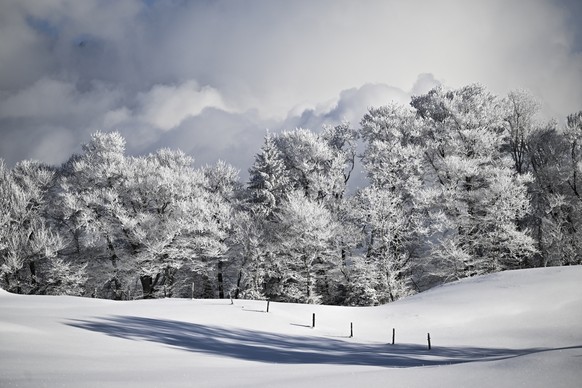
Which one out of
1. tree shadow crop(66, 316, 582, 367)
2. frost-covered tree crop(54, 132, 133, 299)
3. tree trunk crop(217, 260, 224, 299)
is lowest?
tree shadow crop(66, 316, 582, 367)

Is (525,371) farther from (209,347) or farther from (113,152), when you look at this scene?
(113,152)

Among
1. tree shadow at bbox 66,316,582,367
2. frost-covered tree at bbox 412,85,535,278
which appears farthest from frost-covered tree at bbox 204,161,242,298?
frost-covered tree at bbox 412,85,535,278

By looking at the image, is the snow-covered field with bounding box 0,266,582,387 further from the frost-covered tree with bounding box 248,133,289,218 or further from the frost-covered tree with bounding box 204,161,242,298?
the frost-covered tree with bounding box 248,133,289,218

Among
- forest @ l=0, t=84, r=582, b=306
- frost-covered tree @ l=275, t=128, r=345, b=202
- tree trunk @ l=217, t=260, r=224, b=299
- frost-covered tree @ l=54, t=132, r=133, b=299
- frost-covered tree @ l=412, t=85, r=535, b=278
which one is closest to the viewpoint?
frost-covered tree @ l=412, t=85, r=535, b=278

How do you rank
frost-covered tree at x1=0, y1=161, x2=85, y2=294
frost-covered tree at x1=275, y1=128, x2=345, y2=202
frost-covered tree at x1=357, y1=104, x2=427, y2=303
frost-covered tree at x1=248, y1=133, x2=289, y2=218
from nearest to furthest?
frost-covered tree at x1=0, y1=161, x2=85, y2=294, frost-covered tree at x1=357, y1=104, x2=427, y2=303, frost-covered tree at x1=248, y1=133, x2=289, y2=218, frost-covered tree at x1=275, y1=128, x2=345, y2=202

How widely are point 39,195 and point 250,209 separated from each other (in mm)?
22014

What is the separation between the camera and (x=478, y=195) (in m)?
32.7

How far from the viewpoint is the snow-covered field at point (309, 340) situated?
8170 mm

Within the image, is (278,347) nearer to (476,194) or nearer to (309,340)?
(309,340)

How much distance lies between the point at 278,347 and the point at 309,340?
2988mm

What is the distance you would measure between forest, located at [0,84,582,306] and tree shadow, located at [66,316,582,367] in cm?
1555

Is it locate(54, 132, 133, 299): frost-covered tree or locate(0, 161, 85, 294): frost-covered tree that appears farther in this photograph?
locate(54, 132, 133, 299): frost-covered tree

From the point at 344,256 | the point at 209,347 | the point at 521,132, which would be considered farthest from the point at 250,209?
the point at 521,132

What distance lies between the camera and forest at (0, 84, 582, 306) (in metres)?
33.2
